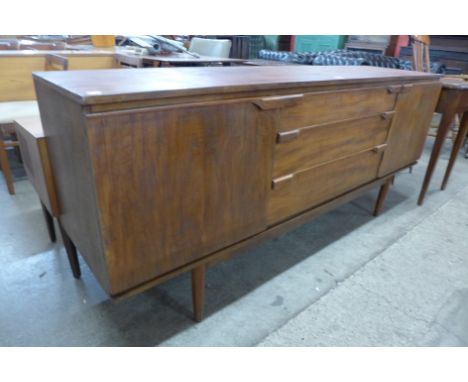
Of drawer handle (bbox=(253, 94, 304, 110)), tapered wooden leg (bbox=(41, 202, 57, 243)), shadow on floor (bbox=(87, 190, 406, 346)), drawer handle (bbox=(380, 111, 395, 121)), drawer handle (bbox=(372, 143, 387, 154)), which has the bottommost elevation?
shadow on floor (bbox=(87, 190, 406, 346))

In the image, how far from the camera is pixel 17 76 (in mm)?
2158

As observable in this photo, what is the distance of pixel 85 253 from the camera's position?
1.00 metres

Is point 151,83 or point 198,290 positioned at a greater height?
point 151,83

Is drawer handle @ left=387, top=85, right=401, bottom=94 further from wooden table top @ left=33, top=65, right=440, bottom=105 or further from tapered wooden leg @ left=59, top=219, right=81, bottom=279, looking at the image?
tapered wooden leg @ left=59, top=219, right=81, bottom=279

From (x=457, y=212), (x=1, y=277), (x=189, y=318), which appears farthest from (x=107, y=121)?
(x=457, y=212)

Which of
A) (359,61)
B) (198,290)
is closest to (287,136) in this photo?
(198,290)

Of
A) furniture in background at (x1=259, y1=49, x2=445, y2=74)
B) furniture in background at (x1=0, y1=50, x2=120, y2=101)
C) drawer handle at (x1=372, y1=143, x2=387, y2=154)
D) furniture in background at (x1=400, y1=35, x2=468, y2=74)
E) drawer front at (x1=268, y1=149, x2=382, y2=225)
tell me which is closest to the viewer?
drawer front at (x1=268, y1=149, x2=382, y2=225)

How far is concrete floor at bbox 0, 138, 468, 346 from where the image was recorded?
3.74 feet

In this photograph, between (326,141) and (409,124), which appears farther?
(409,124)

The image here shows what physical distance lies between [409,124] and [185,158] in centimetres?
128

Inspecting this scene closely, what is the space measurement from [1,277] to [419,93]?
1.95 meters

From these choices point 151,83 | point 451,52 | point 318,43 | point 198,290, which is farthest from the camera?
point 318,43

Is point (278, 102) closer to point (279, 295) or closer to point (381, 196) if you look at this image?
point (279, 295)

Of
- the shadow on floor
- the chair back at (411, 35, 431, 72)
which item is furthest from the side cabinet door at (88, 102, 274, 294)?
the chair back at (411, 35, 431, 72)
